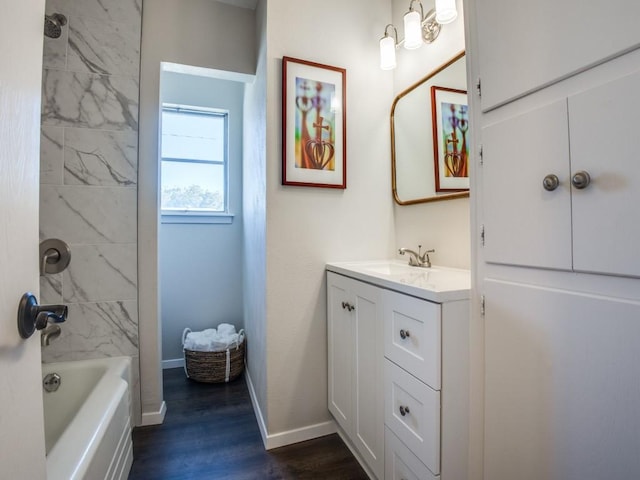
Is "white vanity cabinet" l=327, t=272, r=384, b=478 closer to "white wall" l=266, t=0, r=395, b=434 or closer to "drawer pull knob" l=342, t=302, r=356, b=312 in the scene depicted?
"drawer pull knob" l=342, t=302, r=356, b=312

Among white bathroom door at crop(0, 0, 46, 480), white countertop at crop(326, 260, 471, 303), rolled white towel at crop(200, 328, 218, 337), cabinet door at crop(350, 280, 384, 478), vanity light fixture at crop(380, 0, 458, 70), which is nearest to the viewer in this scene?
white bathroom door at crop(0, 0, 46, 480)

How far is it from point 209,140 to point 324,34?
151cm

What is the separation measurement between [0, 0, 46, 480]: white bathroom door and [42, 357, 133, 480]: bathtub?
0.41 meters

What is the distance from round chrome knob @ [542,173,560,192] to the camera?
2.46ft

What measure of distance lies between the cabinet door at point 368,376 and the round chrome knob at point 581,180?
2.39ft

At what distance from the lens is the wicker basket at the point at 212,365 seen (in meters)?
2.37

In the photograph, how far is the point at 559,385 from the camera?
761 millimetres

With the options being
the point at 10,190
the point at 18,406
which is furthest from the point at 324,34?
the point at 18,406

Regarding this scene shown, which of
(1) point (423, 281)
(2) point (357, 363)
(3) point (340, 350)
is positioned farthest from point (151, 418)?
(1) point (423, 281)

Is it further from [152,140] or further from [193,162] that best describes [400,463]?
[193,162]

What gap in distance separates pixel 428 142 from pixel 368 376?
3.96 feet

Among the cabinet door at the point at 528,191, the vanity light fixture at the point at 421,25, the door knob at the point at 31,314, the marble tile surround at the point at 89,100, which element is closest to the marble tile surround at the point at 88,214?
the marble tile surround at the point at 89,100

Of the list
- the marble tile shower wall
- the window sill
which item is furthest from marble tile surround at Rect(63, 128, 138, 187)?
the window sill

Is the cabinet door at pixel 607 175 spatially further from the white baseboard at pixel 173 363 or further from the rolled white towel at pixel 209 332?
the white baseboard at pixel 173 363
